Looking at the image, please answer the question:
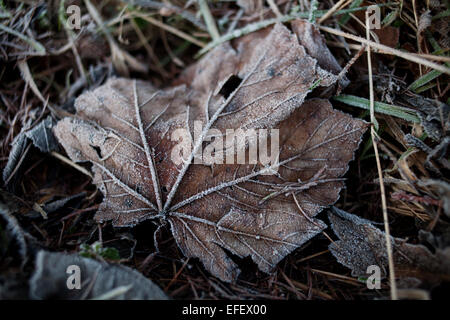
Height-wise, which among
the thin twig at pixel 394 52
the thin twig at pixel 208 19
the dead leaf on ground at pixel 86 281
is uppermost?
the thin twig at pixel 208 19

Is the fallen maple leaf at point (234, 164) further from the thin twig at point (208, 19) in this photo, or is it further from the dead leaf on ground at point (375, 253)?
the thin twig at point (208, 19)

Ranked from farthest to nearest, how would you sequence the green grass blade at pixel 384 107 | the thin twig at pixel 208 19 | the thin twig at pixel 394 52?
the thin twig at pixel 208 19 < the green grass blade at pixel 384 107 < the thin twig at pixel 394 52

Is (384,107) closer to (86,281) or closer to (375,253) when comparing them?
(375,253)

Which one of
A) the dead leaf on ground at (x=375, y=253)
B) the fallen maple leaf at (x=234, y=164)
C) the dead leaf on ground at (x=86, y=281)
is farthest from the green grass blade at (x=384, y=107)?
the dead leaf on ground at (x=86, y=281)

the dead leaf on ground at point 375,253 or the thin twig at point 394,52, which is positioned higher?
the thin twig at point 394,52
